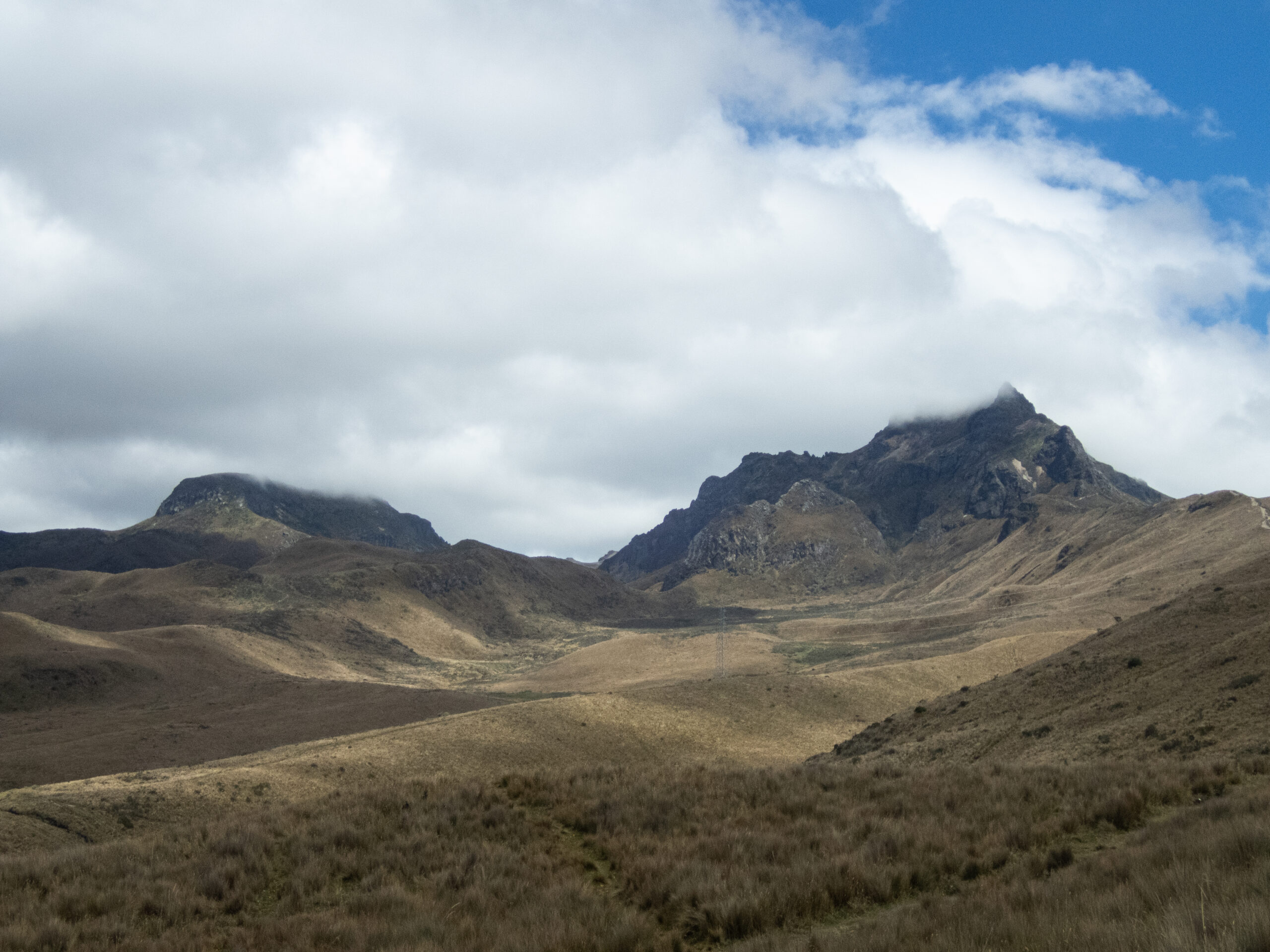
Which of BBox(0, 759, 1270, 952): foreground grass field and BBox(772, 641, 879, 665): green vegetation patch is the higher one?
BBox(0, 759, 1270, 952): foreground grass field

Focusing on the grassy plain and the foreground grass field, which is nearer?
the foreground grass field

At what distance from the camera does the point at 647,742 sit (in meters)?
38.5

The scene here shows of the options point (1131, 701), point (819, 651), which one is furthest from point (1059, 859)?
point (819, 651)

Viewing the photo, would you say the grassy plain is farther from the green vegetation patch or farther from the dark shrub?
the green vegetation patch

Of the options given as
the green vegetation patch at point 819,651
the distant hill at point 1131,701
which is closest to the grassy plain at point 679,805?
the distant hill at point 1131,701

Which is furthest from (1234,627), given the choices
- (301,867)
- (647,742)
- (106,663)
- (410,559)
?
(410,559)

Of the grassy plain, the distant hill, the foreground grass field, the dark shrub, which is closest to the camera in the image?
the foreground grass field

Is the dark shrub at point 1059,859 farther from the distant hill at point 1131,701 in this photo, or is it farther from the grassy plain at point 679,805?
the distant hill at point 1131,701

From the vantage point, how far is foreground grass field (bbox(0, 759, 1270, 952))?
8.32 meters

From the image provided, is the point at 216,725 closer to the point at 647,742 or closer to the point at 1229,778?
the point at 647,742

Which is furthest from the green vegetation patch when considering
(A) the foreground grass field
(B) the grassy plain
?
(A) the foreground grass field

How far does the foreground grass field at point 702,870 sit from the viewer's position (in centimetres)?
832

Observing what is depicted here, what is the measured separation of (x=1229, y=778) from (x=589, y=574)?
188m

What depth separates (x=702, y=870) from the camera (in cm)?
1116
